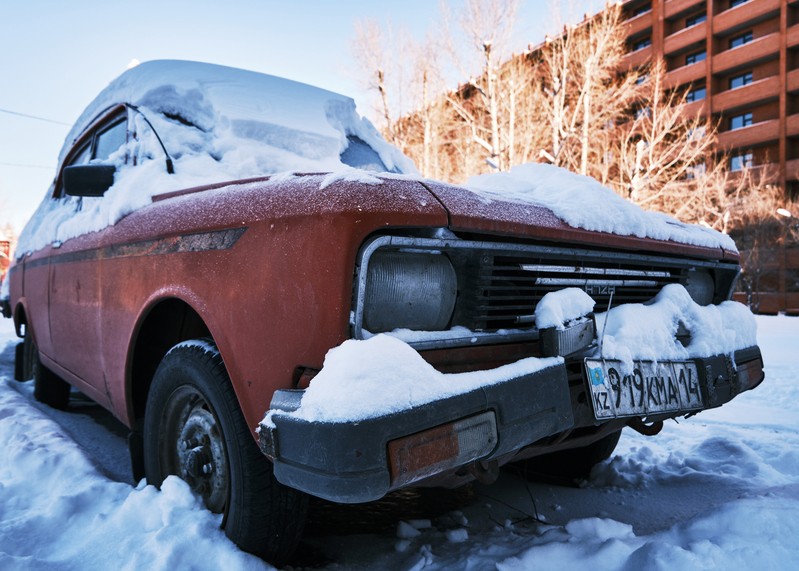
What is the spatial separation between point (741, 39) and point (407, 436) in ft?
135

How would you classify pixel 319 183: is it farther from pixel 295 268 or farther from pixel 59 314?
pixel 59 314

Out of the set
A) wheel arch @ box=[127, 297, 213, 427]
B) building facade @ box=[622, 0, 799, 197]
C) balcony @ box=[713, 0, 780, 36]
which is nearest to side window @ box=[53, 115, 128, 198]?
wheel arch @ box=[127, 297, 213, 427]

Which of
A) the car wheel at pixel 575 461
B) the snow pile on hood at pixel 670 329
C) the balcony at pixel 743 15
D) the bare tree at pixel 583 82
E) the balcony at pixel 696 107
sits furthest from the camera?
the balcony at pixel 696 107

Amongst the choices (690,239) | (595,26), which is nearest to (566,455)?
(690,239)

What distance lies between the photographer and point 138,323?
210 cm

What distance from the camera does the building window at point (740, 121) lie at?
3319cm

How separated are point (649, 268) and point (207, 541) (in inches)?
74.1

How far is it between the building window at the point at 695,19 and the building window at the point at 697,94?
400 centimetres

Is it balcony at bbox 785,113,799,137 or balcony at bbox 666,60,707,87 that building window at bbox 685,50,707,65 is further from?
balcony at bbox 785,113,799,137

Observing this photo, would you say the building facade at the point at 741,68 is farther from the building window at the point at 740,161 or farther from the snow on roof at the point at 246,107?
the snow on roof at the point at 246,107

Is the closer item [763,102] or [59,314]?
[59,314]

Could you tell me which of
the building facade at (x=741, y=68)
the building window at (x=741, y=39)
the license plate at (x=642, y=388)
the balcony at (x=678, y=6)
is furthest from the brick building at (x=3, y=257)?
the building window at (x=741, y=39)

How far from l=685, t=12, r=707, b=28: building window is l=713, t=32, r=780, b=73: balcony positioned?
3100 mm

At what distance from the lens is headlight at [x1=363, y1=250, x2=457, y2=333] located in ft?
4.86
